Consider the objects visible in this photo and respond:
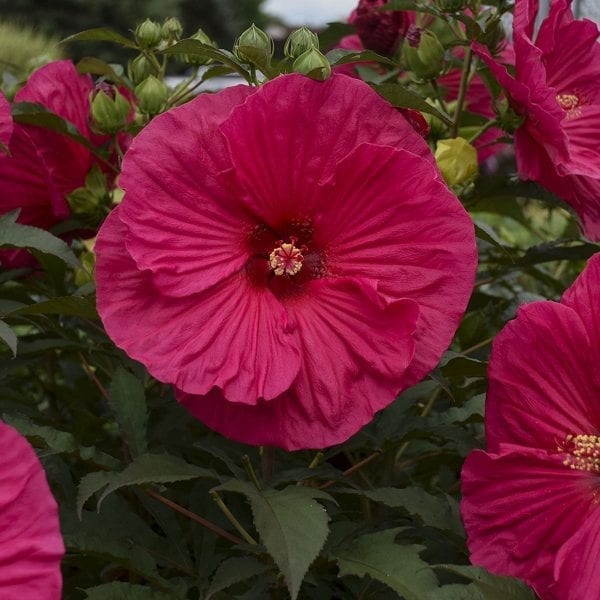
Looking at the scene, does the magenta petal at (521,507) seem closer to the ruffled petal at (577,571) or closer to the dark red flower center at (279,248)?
the ruffled petal at (577,571)

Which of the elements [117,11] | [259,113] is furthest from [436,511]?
[117,11]

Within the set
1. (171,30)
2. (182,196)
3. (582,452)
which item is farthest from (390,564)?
(171,30)

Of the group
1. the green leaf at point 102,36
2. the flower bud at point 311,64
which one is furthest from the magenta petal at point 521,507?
the green leaf at point 102,36

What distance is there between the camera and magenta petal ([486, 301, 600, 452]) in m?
0.81

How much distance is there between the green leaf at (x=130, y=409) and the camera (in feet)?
2.90

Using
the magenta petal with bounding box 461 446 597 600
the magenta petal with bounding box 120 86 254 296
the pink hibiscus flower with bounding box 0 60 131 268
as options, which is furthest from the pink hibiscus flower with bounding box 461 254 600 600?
the pink hibiscus flower with bounding box 0 60 131 268

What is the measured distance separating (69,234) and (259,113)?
0.41 meters

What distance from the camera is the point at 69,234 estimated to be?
1128mm

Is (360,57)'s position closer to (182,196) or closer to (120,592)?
(182,196)

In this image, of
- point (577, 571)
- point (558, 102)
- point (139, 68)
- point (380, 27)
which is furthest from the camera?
point (380, 27)

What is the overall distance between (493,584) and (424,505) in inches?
4.8

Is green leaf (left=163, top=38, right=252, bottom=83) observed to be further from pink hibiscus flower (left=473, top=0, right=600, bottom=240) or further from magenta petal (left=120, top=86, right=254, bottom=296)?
pink hibiscus flower (left=473, top=0, right=600, bottom=240)

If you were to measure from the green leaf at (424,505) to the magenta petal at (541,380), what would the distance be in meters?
0.07

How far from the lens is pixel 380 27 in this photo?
1.23m
